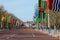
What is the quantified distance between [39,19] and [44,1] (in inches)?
1503

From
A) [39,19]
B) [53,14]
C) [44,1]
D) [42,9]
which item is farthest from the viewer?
[39,19]

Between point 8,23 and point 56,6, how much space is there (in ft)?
413

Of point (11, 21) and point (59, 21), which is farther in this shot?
point (11, 21)

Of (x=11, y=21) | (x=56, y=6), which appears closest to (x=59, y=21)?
(x=56, y=6)

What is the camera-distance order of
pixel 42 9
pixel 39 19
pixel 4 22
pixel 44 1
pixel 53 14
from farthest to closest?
pixel 4 22, pixel 39 19, pixel 42 9, pixel 44 1, pixel 53 14

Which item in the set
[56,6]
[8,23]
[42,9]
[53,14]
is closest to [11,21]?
[8,23]

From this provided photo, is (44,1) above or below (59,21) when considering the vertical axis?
above

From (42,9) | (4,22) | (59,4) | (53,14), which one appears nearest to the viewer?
(59,4)

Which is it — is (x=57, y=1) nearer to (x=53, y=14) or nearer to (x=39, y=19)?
(x=53, y=14)

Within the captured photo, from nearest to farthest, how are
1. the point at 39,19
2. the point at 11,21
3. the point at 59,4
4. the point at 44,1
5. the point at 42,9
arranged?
the point at 59,4 → the point at 44,1 → the point at 42,9 → the point at 39,19 → the point at 11,21

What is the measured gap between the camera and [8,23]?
161m

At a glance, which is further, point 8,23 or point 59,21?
point 8,23

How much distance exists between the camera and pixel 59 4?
3603 centimetres

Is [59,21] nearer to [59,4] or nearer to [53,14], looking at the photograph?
[53,14]
